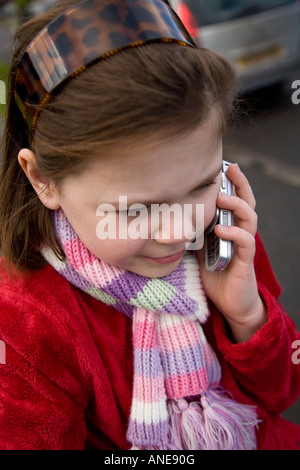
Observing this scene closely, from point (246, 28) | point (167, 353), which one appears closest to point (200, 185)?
point (167, 353)

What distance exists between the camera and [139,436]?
131cm

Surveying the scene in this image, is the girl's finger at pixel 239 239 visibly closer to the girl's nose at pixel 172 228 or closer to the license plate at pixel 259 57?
the girl's nose at pixel 172 228

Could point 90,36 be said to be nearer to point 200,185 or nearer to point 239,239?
point 200,185

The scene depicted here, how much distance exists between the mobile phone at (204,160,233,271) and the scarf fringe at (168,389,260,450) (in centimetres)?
37

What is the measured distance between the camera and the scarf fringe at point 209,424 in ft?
4.44

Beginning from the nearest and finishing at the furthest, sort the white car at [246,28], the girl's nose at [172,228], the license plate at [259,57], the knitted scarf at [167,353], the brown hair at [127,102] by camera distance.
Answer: the brown hair at [127,102]
the girl's nose at [172,228]
the knitted scarf at [167,353]
the white car at [246,28]
the license plate at [259,57]

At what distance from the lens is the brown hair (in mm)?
994

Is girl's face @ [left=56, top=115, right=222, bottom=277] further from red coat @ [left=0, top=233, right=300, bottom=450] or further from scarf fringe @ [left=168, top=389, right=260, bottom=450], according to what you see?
scarf fringe @ [left=168, top=389, right=260, bottom=450]

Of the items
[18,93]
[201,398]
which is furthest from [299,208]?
[18,93]

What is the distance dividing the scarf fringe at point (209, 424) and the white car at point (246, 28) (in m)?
4.00

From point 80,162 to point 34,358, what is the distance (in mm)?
497

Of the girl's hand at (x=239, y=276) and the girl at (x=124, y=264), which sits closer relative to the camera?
the girl at (x=124, y=264)

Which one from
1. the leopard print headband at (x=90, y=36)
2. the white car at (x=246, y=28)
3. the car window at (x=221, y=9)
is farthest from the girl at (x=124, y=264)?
the car window at (x=221, y=9)

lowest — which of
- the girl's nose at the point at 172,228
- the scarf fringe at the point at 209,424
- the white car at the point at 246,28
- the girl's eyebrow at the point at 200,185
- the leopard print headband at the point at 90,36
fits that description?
the white car at the point at 246,28
